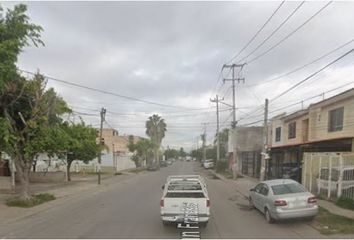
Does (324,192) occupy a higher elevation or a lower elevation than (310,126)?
lower

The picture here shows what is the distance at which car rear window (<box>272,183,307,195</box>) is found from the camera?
654 inches

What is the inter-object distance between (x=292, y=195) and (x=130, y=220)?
5772mm

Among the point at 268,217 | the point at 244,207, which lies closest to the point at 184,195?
the point at 268,217

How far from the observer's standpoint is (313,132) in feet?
112

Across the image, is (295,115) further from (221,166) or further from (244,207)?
(221,166)

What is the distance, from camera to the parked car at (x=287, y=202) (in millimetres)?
15648

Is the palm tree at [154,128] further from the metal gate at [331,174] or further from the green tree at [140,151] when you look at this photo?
the metal gate at [331,174]

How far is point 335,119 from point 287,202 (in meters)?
15.7

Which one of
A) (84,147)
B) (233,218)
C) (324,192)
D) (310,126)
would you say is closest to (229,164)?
(84,147)

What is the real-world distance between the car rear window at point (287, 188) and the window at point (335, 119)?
12936mm

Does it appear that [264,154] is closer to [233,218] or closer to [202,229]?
[233,218]

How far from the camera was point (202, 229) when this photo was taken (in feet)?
48.0

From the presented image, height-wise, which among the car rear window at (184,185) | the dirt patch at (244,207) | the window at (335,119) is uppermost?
the window at (335,119)

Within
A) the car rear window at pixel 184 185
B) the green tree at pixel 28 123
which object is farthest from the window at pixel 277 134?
the car rear window at pixel 184 185
